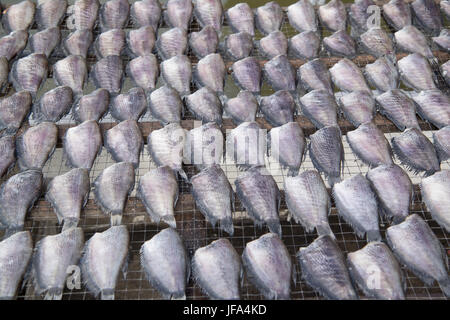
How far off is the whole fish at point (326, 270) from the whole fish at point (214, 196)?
40 cm

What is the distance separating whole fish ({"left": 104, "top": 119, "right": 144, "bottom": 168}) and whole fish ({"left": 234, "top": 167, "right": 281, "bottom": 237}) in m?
0.64

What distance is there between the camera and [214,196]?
205 cm

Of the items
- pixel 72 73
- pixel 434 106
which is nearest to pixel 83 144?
pixel 72 73

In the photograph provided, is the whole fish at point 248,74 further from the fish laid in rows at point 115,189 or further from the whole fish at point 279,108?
the fish laid in rows at point 115,189

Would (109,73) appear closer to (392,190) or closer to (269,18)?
(269,18)

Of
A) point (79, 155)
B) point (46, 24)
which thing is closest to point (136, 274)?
point (79, 155)

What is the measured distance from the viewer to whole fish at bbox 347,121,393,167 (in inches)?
88.6

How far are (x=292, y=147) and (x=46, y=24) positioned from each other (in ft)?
7.43

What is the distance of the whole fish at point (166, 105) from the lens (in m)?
2.46

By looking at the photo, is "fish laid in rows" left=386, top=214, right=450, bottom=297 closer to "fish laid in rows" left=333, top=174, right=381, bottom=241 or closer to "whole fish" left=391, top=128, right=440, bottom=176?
"fish laid in rows" left=333, top=174, right=381, bottom=241

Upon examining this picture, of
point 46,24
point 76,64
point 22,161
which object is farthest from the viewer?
point 46,24

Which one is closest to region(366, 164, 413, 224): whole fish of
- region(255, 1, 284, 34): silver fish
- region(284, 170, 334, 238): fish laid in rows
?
region(284, 170, 334, 238): fish laid in rows

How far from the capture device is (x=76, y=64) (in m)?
2.76

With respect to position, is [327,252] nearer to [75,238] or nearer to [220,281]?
[220,281]
